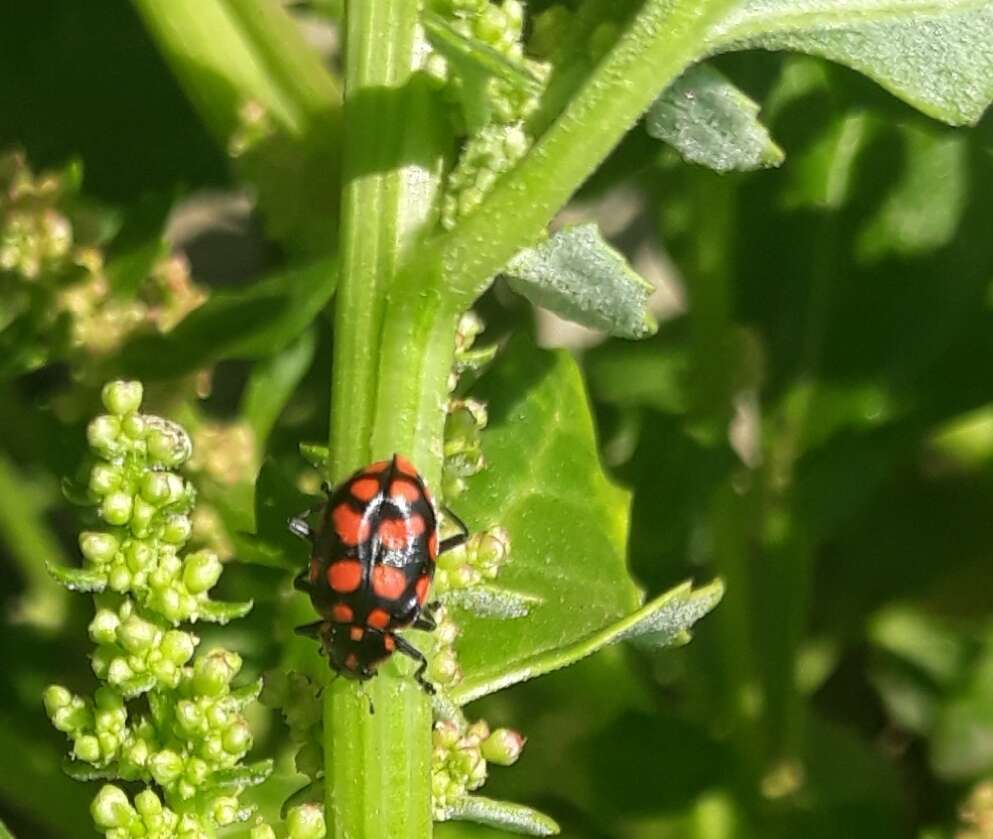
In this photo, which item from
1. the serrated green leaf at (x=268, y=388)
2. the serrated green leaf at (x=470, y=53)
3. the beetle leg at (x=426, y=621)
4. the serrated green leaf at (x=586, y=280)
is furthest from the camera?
the serrated green leaf at (x=268, y=388)

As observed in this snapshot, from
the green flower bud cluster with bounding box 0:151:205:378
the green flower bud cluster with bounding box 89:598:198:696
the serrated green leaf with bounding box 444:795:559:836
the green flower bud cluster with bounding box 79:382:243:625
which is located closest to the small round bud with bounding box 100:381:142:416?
the green flower bud cluster with bounding box 79:382:243:625

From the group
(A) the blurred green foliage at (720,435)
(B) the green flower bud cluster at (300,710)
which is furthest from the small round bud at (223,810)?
(A) the blurred green foliage at (720,435)

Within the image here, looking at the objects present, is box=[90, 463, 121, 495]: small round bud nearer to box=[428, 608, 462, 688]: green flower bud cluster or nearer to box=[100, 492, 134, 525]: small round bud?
box=[100, 492, 134, 525]: small round bud

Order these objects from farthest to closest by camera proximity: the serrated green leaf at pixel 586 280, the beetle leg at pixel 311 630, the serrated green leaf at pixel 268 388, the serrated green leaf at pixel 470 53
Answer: the serrated green leaf at pixel 268 388 < the beetle leg at pixel 311 630 < the serrated green leaf at pixel 586 280 < the serrated green leaf at pixel 470 53

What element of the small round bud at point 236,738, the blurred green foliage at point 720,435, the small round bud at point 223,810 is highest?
the small round bud at point 236,738

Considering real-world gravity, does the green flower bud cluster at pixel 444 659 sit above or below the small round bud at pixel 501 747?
above

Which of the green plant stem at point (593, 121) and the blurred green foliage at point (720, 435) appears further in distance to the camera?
the blurred green foliage at point (720, 435)

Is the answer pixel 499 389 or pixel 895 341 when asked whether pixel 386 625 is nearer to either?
pixel 499 389

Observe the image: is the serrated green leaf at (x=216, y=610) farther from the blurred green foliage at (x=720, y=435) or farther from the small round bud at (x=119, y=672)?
the blurred green foliage at (x=720, y=435)
